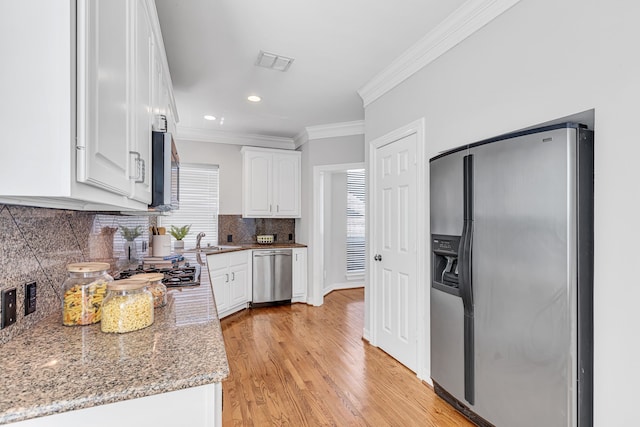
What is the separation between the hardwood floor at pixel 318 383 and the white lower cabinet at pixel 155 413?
4.32ft

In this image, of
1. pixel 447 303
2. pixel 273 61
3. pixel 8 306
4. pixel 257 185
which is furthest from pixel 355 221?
pixel 8 306

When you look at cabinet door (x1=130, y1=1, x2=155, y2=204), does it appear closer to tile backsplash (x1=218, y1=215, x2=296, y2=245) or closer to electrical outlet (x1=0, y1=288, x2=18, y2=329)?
electrical outlet (x1=0, y1=288, x2=18, y2=329)

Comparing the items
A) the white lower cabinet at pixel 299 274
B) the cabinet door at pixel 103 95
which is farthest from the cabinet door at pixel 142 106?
the white lower cabinet at pixel 299 274

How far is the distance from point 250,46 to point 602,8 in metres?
2.12

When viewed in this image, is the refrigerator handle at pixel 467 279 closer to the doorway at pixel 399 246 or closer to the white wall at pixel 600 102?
the white wall at pixel 600 102

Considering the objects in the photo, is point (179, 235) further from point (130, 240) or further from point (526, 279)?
point (526, 279)

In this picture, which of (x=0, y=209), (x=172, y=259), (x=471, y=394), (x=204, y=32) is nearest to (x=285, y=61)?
(x=204, y=32)

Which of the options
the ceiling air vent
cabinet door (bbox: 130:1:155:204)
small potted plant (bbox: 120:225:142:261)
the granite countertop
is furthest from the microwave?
the ceiling air vent

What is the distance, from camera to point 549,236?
1.49 metres

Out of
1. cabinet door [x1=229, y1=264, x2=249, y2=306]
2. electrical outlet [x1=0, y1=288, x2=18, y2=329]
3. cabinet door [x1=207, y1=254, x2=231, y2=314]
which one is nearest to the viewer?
electrical outlet [x1=0, y1=288, x2=18, y2=329]

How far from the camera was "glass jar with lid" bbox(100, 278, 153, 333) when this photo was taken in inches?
44.9

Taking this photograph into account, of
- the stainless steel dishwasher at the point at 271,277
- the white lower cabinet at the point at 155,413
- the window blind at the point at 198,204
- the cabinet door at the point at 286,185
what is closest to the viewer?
the white lower cabinet at the point at 155,413

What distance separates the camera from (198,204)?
15.6 ft

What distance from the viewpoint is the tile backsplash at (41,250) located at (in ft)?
3.41
